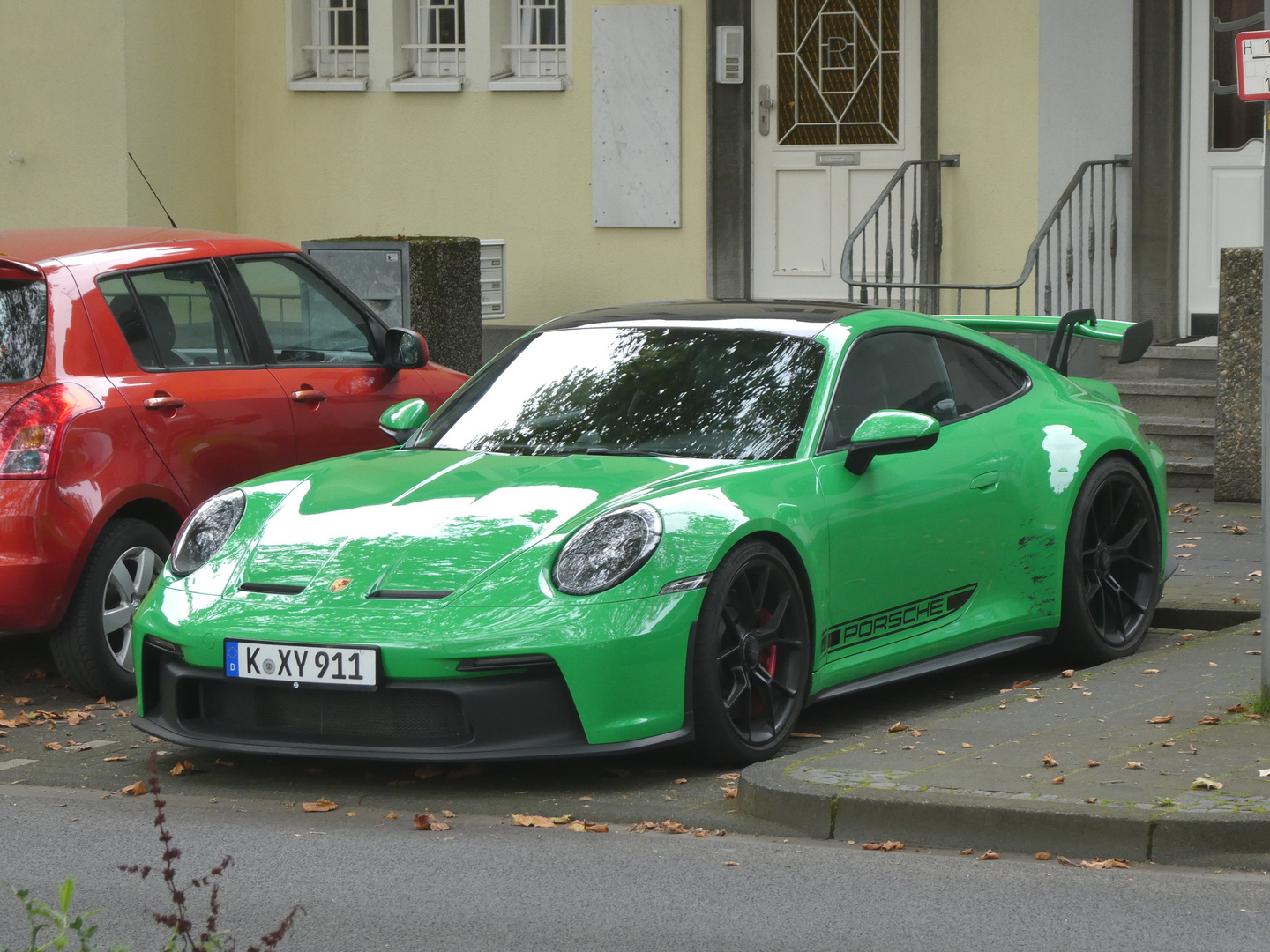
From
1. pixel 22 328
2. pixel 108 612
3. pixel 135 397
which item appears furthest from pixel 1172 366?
pixel 22 328

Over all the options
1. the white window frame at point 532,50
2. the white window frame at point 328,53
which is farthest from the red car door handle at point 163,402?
the white window frame at point 328,53

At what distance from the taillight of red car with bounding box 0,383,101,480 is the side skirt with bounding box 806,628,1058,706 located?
2.79m

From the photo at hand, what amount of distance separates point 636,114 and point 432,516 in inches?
404

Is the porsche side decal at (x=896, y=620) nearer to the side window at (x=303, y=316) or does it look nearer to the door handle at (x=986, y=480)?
the door handle at (x=986, y=480)

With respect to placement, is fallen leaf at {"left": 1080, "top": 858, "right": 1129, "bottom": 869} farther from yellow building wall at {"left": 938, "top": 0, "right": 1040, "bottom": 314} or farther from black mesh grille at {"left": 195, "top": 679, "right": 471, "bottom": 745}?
yellow building wall at {"left": 938, "top": 0, "right": 1040, "bottom": 314}

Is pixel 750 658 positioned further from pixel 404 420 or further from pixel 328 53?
pixel 328 53

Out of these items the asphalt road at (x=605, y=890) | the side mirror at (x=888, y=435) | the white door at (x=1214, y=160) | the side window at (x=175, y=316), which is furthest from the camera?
the white door at (x=1214, y=160)

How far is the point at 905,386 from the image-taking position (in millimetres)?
7031

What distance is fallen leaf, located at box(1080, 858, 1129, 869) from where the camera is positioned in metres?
5.03

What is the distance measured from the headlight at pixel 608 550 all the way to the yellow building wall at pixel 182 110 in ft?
37.8

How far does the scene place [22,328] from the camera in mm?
7246

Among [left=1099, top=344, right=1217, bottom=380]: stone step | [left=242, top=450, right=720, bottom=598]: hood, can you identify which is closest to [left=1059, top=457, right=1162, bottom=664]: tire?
[left=242, top=450, right=720, bottom=598]: hood

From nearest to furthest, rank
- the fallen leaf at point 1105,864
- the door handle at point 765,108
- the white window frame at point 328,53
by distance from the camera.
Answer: the fallen leaf at point 1105,864 < the door handle at point 765,108 < the white window frame at point 328,53

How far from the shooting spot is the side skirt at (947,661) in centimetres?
645
